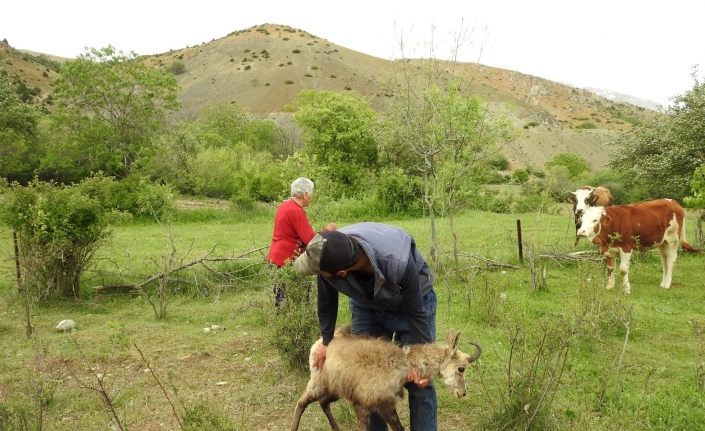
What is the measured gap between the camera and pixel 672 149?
1599 cm

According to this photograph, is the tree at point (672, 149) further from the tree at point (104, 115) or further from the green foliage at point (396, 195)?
the tree at point (104, 115)

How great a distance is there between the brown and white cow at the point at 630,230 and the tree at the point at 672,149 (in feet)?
21.9

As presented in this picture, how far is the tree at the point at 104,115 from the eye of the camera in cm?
2772

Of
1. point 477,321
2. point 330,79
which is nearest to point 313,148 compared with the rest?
point 477,321

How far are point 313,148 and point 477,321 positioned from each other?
20298 millimetres

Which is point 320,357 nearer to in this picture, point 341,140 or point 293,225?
point 293,225

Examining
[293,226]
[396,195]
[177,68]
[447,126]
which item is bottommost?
[396,195]

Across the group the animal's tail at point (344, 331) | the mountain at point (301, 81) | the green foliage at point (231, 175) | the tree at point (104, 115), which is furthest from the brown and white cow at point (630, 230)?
the mountain at point (301, 81)

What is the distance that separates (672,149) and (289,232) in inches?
596

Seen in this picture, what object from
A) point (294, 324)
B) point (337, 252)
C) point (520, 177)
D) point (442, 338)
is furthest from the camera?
point (520, 177)

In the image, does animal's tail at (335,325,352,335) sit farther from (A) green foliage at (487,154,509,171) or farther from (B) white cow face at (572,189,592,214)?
(B) white cow face at (572,189,592,214)

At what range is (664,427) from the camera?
423cm

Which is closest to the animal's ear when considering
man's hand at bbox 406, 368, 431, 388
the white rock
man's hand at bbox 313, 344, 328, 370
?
man's hand at bbox 406, 368, 431, 388

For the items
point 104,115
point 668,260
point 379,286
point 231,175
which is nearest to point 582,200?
point 668,260
